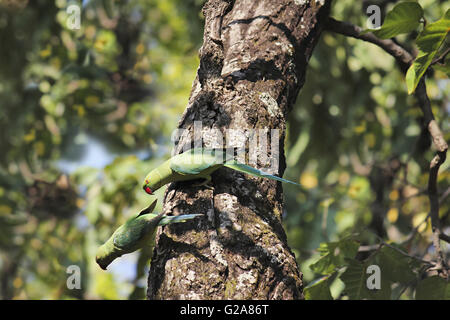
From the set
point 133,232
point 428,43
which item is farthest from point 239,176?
point 428,43

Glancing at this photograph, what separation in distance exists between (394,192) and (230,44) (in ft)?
11.6

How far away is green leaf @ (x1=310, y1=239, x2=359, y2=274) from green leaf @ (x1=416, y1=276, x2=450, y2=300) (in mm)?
320

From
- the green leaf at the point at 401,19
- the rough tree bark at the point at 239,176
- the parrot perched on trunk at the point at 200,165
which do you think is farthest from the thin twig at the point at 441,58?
the parrot perched on trunk at the point at 200,165

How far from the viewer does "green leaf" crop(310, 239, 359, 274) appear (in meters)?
2.23

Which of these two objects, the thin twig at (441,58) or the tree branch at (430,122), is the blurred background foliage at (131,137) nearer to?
the tree branch at (430,122)

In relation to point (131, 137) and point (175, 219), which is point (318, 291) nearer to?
point (175, 219)

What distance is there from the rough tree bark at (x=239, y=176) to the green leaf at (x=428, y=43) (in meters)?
0.39

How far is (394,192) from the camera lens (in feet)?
15.9

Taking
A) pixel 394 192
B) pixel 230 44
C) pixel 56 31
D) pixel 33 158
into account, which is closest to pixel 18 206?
pixel 33 158

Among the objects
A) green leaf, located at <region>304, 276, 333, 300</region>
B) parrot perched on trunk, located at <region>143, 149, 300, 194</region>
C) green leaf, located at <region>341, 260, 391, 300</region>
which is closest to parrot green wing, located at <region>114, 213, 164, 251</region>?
parrot perched on trunk, located at <region>143, 149, 300, 194</region>

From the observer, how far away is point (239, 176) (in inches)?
59.6

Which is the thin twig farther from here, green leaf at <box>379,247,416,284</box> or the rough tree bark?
green leaf at <box>379,247,416,284</box>

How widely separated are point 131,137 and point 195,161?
14.9 ft

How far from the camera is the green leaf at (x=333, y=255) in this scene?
223cm
